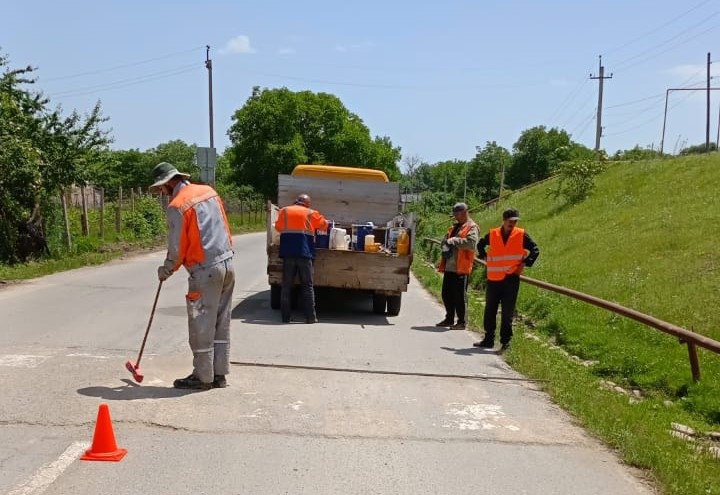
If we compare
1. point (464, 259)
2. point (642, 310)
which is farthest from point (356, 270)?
point (642, 310)

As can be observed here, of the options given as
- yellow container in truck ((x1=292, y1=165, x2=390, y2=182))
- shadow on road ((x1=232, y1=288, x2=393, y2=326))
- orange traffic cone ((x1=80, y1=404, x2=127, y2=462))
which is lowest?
shadow on road ((x1=232, y1=288, x2=393, y2=326))

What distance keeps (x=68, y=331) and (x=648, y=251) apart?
420 inches

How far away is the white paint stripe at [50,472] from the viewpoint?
13.3ft

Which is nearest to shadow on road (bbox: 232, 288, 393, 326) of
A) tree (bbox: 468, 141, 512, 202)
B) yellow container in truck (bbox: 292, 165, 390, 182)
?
yellow container in truck (bbox: 292, 165, 390, 182)

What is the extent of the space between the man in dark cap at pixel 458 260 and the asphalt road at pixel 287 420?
1.33 m

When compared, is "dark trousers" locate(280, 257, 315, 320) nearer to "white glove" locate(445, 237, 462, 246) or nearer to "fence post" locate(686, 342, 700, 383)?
"white glove" locate(445, 237, 462, 246)

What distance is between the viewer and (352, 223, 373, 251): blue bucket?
1191cm

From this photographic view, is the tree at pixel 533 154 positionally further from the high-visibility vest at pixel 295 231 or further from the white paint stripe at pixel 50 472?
the white paint stripe at pixel 50 472

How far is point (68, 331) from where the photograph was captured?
883cm

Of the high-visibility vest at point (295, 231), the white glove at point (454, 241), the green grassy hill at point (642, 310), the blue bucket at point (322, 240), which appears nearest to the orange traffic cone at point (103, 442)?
the green grassy hill at point (642, 310)

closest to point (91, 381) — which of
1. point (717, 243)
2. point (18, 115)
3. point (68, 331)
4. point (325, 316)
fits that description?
point (68, 331)

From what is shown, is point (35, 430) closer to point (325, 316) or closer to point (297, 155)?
point (325, 316)

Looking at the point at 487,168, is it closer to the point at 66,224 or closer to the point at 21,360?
the point at 66,224

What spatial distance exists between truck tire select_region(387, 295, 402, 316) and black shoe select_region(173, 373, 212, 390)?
227 inches
